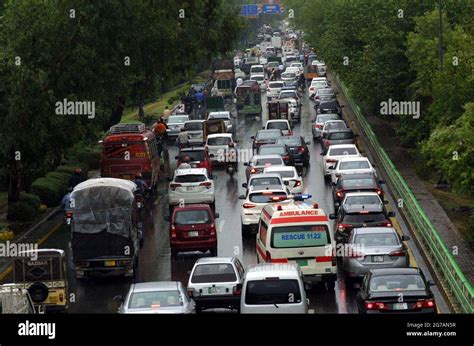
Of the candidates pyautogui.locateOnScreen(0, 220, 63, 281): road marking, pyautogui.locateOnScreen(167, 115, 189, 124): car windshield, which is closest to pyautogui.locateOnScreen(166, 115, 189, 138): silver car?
pyautogui.locateOnScreen(167, 115, 189, 124): car windshield

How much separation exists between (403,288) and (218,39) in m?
44.8

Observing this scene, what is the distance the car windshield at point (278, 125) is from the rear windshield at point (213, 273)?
3461cm

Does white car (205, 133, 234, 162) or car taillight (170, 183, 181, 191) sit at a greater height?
white car (205, 133, 234, 162)

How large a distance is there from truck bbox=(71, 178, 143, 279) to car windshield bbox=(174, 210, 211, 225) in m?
2.39

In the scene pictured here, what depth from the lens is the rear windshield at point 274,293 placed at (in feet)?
67.5

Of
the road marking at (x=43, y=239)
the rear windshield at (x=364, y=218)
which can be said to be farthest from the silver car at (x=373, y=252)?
the road marking at (x=43, y=239)

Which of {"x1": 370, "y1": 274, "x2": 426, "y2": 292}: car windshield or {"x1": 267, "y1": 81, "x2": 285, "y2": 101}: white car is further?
{"x1": 267, "y1": 81, "x2": 285, "y2": 101}: white car

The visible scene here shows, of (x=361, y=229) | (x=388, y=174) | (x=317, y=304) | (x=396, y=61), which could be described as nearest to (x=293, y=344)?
(x=317, y=304)

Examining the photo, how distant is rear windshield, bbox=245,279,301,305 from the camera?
20.6 metres

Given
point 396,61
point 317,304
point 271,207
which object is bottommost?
point 317,304

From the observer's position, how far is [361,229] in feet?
91.4

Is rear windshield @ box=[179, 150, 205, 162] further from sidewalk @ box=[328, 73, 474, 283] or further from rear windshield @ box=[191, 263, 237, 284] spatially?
rear windshield @ box=[191, 263, 237, 284]

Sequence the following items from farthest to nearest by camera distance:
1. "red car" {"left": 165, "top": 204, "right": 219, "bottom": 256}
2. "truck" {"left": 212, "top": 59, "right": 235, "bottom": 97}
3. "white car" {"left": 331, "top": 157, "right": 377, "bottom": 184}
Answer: "truck" {"left": 212, "top": 59, "right": 235, "bottom": 97}, "white car" {"left": 331, "top": 157, "right": 377, "bottom": 184}, "red car" {"left": 165, "top": 204, "right": 219, "bottom": 256}

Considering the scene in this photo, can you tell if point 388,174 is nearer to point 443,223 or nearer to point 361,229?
point 443,223
